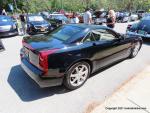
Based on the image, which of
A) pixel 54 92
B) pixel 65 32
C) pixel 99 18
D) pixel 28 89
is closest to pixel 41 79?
pixel 54 92

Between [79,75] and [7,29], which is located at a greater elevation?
[7,29]

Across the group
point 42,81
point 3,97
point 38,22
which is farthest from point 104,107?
point 38,22

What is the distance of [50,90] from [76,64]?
0.87 metres

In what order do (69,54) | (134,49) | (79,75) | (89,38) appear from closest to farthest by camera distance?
(69,54), (79,75), (89,38), (134,49)

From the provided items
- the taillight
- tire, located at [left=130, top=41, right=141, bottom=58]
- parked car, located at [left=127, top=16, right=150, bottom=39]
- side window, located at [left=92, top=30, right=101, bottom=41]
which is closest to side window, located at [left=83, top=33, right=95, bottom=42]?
side window, located at [left=92, top=30, right=101, bottom=41]

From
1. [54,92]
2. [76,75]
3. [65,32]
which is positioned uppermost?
[65,32]

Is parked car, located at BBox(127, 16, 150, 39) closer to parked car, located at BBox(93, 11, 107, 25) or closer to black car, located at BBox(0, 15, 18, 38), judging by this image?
black car, located at BBox(0, 15, 18, 38)

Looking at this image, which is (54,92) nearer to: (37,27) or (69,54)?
(69,54)

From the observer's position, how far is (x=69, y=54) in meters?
3.70

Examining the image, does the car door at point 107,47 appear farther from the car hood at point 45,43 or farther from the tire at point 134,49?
the car hood at point 45,43

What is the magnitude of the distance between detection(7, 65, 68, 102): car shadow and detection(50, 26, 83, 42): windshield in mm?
1226

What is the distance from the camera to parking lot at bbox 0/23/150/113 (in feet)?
11.2

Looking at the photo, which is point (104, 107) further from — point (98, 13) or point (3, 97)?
point (98, 13)

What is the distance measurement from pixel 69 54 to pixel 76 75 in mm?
576
